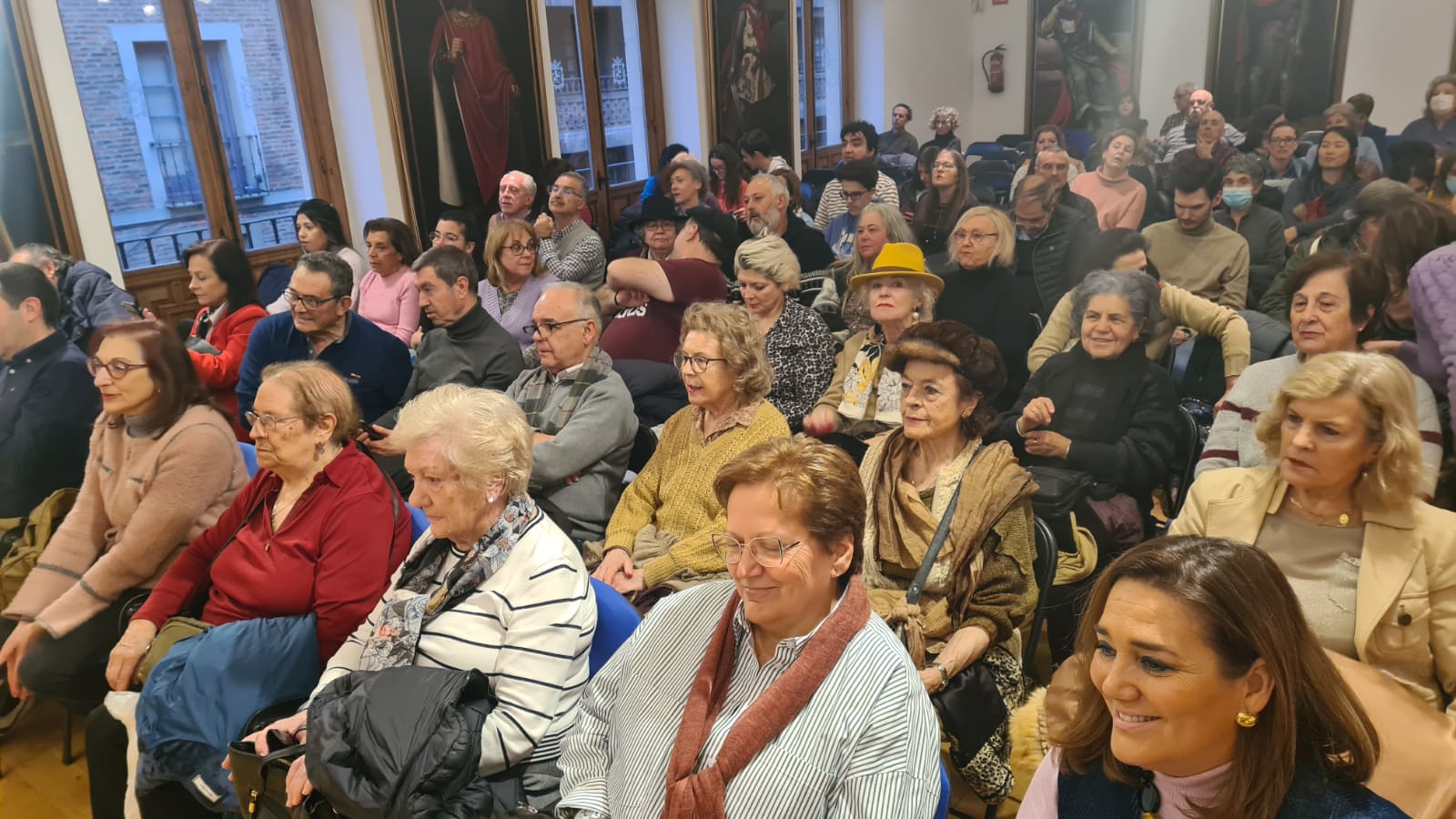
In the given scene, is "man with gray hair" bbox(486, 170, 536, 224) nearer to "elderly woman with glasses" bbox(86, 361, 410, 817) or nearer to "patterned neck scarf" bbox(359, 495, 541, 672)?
"elderly woman with glasses" bbox(86, 361, 410, 817)

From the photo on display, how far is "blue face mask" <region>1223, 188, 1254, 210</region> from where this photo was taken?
487 cm

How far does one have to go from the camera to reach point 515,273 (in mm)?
4785

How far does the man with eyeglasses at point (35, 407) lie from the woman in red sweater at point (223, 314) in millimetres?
690

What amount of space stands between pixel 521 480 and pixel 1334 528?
1783mm

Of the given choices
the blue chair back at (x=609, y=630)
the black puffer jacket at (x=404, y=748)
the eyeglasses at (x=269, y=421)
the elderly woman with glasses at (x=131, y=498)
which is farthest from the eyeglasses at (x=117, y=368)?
the blue chair back at (x=609, y=630)

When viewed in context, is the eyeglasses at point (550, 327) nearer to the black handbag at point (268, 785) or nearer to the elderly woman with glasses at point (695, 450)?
the elderly woman with glasses at point (695, 450)

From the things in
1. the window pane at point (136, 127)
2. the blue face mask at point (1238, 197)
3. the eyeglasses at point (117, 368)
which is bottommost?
the eyeglasses at point (117, 368)

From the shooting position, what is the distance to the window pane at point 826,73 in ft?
38.7

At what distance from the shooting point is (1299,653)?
130 cm

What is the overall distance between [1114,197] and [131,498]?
5.16 meters

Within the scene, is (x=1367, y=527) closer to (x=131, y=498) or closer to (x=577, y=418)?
(x=577, y=418)

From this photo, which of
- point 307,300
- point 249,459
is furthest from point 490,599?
point 307,300

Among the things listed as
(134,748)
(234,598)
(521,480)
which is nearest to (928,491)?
(521,480)

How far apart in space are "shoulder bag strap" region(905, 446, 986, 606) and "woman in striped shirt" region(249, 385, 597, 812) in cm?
74
